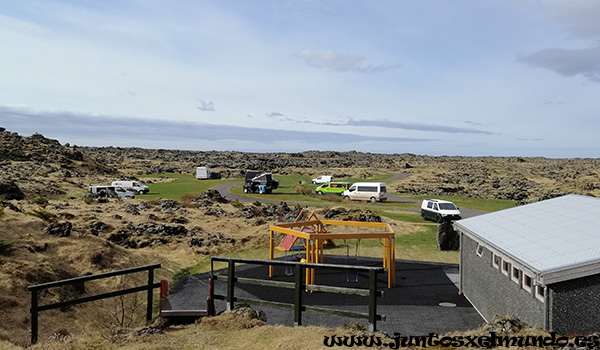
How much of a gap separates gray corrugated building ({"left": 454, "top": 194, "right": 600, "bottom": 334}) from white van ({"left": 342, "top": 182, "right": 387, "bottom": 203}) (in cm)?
3218

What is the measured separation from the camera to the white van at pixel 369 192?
160ft

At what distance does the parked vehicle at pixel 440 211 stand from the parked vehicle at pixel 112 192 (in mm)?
31427

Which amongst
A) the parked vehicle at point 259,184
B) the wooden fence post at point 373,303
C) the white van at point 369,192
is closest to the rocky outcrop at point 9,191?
the parked vehicle at point 259,184

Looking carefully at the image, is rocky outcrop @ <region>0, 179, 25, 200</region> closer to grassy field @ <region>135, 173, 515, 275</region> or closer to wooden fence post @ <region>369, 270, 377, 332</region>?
grassy field @ <region>135, 173, 515, 275</region>

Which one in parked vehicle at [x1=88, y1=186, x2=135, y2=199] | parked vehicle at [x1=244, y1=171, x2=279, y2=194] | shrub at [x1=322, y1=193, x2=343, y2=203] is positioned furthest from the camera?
parked vehicle at [x1=244, y1=171, x2=279, y2=194]

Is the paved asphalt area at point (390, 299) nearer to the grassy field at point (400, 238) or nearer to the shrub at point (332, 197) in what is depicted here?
the grassy field at point (400, 238)

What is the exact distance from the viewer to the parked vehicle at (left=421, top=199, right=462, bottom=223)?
34.6 metres

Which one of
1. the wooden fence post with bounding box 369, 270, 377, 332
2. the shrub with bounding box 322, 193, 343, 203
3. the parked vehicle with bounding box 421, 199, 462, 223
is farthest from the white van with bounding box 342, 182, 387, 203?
the wooden fence post with bounding box 369, 270, 377, 332

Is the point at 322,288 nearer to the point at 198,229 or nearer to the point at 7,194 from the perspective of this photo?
the point at 198,229

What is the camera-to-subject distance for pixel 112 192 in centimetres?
4666

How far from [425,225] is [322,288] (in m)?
25.4

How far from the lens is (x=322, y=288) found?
947 centimetres

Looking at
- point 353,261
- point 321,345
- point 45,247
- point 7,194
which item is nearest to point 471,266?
point 353,261

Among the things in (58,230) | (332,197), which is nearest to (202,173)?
(332,197)
